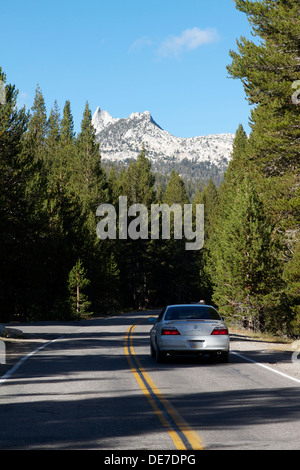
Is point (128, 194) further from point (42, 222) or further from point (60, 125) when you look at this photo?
point (42, 222)

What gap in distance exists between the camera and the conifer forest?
2388 centimetres

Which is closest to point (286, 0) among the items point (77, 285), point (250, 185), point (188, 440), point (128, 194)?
point (250, 185)

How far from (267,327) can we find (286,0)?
19477 mm

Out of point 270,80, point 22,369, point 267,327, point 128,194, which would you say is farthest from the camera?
point 128,194

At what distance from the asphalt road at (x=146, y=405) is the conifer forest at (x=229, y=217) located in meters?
12.7

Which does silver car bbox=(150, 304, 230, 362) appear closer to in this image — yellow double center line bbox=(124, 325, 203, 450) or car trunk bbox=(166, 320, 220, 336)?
car trunk bbox=(166, 320, 220, 336)

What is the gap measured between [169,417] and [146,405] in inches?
42.5

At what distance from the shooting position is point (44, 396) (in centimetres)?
1010

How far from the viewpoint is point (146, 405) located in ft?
30.0

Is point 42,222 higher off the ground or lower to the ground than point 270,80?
lower

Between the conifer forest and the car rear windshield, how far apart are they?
10.7m

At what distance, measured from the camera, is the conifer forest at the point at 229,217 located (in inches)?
940

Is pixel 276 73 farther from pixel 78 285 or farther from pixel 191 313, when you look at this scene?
pixel 78 285
